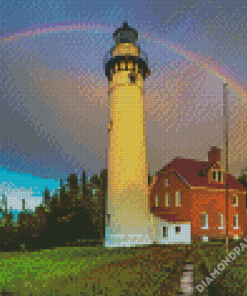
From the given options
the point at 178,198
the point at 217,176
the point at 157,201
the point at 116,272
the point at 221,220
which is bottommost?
the point at 116,272

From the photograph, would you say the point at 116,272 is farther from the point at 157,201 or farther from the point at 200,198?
the point at 200,198

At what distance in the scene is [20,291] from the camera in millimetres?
14023

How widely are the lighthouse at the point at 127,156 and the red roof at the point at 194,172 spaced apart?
111 inches

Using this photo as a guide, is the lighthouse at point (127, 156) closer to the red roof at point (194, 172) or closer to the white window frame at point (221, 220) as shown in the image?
the red roof at point (194, 172)

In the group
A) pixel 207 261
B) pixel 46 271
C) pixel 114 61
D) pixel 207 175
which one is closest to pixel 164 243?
pixel 207 175

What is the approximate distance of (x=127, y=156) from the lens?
24.1m

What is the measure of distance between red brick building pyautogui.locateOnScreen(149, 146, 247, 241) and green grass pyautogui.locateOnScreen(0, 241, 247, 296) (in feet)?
14.7

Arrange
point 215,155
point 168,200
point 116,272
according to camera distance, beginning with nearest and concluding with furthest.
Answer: point 116,272 → point 168,200 → point 215,155

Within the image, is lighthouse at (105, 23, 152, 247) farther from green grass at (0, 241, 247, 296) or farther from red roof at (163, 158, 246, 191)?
green grass at (0, 241, 247, 296)

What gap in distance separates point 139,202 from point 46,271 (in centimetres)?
915

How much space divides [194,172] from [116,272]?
487 inches

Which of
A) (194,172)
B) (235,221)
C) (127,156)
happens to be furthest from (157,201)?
(235,221)

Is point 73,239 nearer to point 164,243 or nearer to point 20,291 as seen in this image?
point 164,243

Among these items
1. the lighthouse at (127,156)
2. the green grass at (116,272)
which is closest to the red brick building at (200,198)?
the lighthouse at (127,156)
